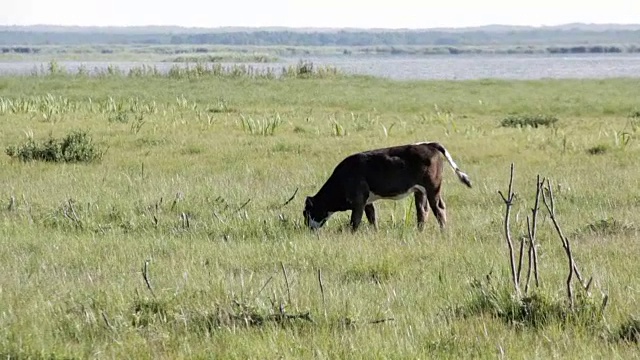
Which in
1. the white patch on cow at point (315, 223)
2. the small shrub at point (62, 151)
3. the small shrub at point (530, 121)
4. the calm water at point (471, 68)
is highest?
the white patch on cow at point (315, 223)

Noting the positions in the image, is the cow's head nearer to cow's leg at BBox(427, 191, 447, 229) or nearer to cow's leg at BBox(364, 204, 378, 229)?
cow's leg at BBox(364, 204, 378, 229)

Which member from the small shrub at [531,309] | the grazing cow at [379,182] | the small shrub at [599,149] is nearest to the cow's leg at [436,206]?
the grazing cow at [379,182]

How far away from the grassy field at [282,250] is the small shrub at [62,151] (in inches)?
7.6

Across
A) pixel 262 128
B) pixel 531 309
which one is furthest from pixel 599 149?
pixel 531 309

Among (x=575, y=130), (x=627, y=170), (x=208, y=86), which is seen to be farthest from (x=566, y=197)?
(x=208, y=86)

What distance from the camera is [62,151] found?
15953mm

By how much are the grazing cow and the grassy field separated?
294mm

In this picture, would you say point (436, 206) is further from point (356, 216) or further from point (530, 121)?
point (530, 121)

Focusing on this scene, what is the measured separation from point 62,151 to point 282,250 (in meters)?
8.40

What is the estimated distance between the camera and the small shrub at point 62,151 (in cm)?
1588

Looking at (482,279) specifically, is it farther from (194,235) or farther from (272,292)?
(194,235)

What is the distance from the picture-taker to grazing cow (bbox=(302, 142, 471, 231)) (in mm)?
10062

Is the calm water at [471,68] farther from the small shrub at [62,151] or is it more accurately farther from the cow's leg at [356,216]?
the cow's leg at [356,216]

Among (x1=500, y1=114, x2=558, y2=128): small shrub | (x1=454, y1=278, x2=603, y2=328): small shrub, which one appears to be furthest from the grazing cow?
(x1=500, y1=114, x2=558, y2=128): small shrub
